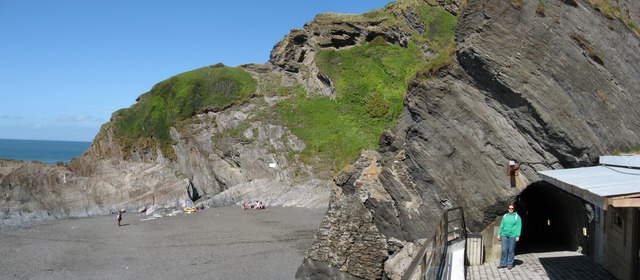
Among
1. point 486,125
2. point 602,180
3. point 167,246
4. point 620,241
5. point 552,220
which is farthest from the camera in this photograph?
point 167,246

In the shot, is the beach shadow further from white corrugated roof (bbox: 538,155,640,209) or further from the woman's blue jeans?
white corrugated roof (bbox: 538,155,640,209)

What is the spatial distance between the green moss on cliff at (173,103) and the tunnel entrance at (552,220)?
36.4 m

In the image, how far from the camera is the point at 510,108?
1165cm

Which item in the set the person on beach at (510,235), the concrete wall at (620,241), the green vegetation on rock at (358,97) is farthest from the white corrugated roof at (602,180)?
the green vegetation on rock at (358,97)

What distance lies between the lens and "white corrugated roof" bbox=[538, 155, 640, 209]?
240 inches

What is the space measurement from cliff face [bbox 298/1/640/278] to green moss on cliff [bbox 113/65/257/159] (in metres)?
35.7

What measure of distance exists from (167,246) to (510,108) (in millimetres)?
20312

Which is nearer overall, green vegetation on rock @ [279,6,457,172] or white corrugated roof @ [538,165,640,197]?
white corrugated roof @ [538,165,640,197]

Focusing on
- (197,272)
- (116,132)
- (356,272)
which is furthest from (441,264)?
(116,132)

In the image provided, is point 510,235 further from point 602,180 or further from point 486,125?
point 486,125

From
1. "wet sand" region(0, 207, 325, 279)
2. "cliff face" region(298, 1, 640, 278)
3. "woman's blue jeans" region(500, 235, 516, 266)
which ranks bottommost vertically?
"wet sand" region(0, 207, 325, 279)

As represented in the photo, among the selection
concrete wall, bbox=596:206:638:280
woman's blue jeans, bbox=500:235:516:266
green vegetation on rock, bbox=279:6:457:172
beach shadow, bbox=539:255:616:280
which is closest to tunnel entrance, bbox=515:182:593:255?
beach shadow, bbox=539:255:616:280

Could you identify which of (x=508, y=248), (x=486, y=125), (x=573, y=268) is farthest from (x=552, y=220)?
(x=508, y=248)

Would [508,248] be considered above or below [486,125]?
below
